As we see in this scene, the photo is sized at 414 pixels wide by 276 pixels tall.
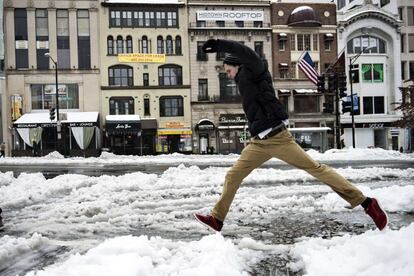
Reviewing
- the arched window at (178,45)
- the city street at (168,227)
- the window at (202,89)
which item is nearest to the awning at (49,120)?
the arched window at (178,45)

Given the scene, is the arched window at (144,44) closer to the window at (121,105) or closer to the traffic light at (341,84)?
the window at (121,105)

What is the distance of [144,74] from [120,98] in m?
3.51

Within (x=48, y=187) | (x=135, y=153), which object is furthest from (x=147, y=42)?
(x=48, y=187)

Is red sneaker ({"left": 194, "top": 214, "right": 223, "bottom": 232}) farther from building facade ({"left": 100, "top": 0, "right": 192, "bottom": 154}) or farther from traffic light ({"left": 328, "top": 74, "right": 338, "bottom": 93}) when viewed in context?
building facade ({"left": 100, "top": 0, "right": 192, "bottom": 154})

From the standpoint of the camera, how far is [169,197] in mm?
7418

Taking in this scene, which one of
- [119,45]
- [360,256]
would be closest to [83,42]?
[119,45]

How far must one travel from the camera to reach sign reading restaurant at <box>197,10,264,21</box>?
43.9 meters

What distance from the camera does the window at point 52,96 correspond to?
41344 millimetres

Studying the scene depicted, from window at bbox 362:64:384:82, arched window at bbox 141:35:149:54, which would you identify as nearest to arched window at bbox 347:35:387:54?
window at bbox 362:64:384:82

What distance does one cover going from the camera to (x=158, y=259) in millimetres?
3332

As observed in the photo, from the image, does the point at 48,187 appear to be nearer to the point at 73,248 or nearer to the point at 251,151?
the point at 73,248

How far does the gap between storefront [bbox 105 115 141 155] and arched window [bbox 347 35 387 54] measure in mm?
25858

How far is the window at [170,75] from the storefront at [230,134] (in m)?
6.02

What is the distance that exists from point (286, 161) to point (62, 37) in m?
41.9
